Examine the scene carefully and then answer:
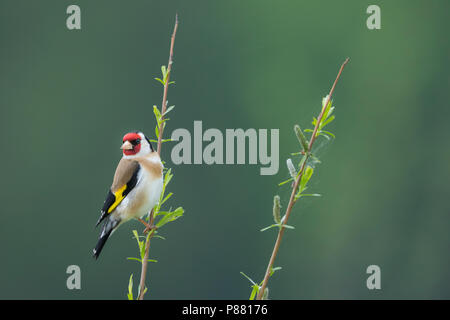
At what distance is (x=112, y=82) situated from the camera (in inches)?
946

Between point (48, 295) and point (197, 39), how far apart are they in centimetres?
874

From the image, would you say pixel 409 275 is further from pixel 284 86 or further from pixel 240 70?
pixel 240 70

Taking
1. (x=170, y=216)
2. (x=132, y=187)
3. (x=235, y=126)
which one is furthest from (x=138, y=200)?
(x=235, y=126)

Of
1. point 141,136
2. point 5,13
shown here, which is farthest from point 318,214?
point 141,136

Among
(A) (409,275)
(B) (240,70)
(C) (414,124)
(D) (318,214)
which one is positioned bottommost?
(A) (409,275)

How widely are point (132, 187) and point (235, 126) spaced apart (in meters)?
21.1

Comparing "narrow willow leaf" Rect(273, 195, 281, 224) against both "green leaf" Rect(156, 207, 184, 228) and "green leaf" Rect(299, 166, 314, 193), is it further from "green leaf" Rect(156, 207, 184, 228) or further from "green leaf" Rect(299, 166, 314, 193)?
"green leaf" Rect(156, 207, 184, 228)

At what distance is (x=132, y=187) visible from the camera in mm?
2174

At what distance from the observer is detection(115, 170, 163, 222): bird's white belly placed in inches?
80.9

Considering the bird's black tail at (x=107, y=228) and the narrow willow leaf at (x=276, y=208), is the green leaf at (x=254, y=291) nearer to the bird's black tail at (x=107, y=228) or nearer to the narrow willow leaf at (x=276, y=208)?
the narrow willow leaf at (x=276, y=208)

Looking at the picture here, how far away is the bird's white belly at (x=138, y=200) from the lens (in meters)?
2.05

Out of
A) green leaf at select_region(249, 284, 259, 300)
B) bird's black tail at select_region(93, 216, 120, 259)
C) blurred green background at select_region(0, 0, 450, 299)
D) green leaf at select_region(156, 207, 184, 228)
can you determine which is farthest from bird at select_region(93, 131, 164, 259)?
blurred green background at select_region(0, 0, 450, 299)
